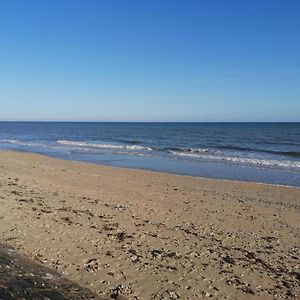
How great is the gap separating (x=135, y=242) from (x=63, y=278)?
198 centimetres

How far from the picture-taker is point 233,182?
16.7 m

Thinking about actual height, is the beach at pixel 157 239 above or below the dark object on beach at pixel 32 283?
below

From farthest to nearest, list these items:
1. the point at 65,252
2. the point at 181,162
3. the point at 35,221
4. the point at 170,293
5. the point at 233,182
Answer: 1. the point at 181,162
2. the point at 233,182
3. the point at 35,221
4. the point at 65,252
5. the point at 170,293

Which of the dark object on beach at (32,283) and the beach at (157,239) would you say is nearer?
the dark object on beach at (32,283)

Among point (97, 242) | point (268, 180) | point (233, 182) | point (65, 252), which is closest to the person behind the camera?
point (65, 252)

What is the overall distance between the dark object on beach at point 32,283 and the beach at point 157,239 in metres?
0.23

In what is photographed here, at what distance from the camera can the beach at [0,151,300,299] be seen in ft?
17.7

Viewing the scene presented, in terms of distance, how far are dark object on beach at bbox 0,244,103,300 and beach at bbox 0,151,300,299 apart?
0.23 m

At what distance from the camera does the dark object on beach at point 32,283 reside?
14.4ft

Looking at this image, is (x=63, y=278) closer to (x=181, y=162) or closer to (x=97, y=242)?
(x=97, y=242)

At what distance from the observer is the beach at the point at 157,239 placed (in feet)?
17.7

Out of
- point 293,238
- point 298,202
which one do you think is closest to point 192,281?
point 293,238

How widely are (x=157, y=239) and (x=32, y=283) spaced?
118 inches

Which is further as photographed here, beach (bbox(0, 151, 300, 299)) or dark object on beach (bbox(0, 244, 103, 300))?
beach (bbox(0, 151, 300, 299))
